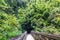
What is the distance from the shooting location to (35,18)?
53.9 feet

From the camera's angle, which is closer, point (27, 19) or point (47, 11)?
point (47, 11)


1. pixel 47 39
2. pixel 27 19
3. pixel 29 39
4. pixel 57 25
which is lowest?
pixel 47 39

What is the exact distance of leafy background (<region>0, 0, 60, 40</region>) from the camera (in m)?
8.77

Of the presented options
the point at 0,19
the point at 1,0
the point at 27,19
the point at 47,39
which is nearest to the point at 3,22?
the point at 0,19

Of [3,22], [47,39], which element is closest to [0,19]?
[3,22]

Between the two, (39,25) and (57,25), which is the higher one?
(39,25)

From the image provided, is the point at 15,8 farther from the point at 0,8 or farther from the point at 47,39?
the point at 47,39

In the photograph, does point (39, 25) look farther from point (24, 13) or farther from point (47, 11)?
point (24, 13)

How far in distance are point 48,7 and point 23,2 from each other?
1187cm

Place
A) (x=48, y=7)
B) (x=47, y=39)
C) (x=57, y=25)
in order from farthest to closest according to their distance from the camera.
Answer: (x=48, y=7) → (x=57, y=25) → (x=47, y=39)

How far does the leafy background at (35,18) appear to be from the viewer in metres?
8.77

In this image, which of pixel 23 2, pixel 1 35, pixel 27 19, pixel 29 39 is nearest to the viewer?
pixel 1 35

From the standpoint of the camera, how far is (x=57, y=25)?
1119cm

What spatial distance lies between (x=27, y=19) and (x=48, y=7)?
191 inches
